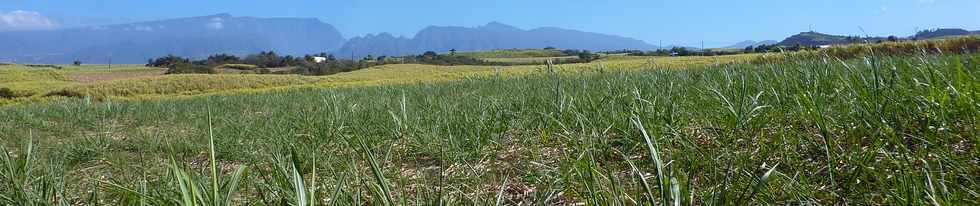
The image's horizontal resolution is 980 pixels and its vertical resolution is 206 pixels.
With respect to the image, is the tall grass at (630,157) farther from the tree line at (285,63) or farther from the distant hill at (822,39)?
the tree line at (285,63)

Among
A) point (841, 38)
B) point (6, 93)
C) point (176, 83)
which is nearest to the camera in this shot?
point (841, 38)

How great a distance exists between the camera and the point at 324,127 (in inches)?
129

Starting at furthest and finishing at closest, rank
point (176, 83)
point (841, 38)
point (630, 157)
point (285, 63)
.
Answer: point (285, 63) < point (176, 83) < point (841, 38) < point (630, 157)

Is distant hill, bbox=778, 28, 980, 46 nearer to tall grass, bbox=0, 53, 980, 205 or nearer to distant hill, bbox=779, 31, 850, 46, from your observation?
distant hill, bbox=779, 31, 850, 46

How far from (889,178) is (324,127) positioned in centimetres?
272

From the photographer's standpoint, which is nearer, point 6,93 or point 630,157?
point 630,157

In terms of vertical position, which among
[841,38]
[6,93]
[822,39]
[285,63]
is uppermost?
[285,63]

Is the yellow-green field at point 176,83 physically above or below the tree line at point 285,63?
below

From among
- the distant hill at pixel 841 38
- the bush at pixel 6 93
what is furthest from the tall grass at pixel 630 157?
the bush at pixel 6 93

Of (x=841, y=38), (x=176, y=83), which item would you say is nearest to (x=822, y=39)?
(x=841, y=38)

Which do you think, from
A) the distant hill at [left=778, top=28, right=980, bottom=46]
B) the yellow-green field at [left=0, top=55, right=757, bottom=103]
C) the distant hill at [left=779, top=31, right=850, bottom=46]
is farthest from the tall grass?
the yellow-green field at [left=0, top=55, right=757, bottom=103]

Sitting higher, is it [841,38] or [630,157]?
[841,38]

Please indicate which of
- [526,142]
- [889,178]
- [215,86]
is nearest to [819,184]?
[889,178]

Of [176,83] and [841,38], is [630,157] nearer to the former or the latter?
[841,38]
